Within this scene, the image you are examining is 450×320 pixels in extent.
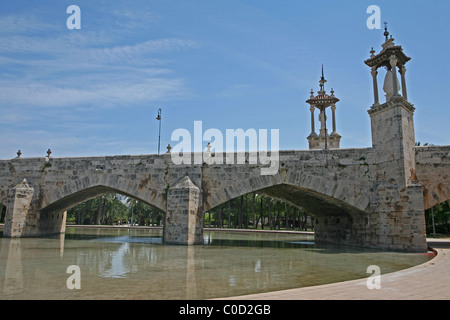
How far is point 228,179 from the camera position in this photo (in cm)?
1798

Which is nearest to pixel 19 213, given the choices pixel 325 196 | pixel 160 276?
pixel 160 276

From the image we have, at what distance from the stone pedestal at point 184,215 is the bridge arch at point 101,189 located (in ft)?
4.68

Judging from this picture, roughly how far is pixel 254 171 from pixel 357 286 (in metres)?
11.9

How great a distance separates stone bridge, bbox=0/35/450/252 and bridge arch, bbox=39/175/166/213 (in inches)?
2.2

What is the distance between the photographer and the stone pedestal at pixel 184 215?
55.5ft

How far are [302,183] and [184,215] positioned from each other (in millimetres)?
6154

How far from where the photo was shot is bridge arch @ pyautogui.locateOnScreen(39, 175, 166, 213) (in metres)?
18.8

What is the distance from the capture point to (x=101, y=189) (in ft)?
68.7

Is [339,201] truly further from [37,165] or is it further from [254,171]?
[37,165]

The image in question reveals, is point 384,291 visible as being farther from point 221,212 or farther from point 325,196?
point 221,212

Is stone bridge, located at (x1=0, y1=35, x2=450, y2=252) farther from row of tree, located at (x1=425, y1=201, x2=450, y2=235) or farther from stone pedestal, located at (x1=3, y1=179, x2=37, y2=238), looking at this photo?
row of tree, located at (x1=425, y1=201, x2=450, y2=235)

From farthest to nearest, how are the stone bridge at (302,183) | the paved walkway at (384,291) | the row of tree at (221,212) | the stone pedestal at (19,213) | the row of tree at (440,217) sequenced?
the row of tree at (221,212) → the row of tree at (440,217) → the stone pedestal at (19,213) → the stone bridge at (302,183) → the paved walkway at (384,291)

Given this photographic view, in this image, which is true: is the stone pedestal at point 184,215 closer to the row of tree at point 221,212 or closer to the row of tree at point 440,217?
the row of tree at point 440,217

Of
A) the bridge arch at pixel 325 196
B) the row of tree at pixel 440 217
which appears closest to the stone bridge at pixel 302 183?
the bridge arch at pixel 325 196
